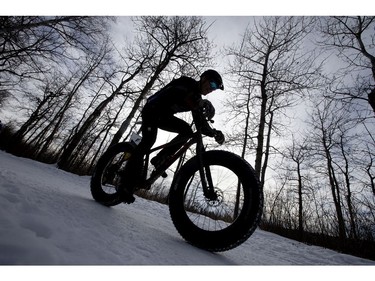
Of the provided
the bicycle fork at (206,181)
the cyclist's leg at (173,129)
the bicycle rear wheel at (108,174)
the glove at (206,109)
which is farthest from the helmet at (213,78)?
the bicycle rear wheel at (108,174)

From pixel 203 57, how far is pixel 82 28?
21.5 ft

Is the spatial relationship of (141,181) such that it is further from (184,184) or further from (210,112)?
(210,112)

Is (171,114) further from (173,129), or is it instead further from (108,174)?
(108,174)

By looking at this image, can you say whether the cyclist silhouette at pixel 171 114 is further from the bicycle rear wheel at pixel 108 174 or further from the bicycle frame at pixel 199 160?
the bicycle rear wheel at pixel 108 174

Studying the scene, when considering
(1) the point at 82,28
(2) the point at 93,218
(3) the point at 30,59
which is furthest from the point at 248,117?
(2) the point at 93,218

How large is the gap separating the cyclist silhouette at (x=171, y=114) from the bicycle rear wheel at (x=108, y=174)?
0.35 metres

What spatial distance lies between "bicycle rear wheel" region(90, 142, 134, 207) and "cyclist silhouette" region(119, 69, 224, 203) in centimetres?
35

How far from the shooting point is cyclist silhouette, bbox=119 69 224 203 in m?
2.24

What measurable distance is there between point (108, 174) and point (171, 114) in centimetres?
124

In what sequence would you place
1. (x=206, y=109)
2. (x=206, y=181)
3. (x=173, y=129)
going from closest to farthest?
(x=206, y=181) < (x=206, y=109) < (x=173, y=129)

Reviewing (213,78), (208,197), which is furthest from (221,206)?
(213,78)

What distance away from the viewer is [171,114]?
2488 mm

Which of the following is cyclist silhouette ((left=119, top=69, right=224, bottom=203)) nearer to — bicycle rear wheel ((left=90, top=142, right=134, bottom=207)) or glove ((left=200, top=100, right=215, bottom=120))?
glove ((left=200, top=100, right=215, bottom=120))

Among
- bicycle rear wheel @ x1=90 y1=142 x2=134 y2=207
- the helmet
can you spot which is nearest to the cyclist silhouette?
the helmet
